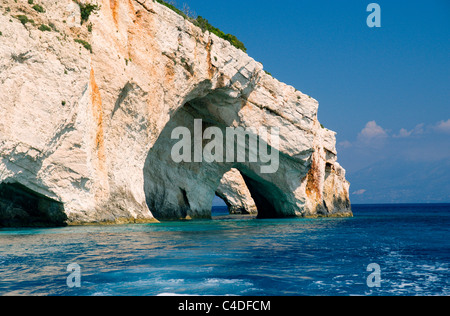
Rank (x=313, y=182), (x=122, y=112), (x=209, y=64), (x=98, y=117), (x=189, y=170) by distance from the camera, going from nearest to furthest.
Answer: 1. (x=98, y=117)
2. (x=122, y=112)
3. (x=209, y=64)
4. (x=189, y=170)
5. (x=313, y=182)

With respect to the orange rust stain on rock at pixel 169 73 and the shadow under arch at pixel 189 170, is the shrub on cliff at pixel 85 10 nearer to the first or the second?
the orange rust stain on rock at pixel 169 73

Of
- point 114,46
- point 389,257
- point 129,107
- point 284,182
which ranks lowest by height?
point 389,257

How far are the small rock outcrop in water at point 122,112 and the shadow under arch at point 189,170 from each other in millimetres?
85

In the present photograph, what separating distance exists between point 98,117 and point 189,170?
1411 centimetres

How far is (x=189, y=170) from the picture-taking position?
3444 cm

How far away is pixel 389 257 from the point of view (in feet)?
38.9

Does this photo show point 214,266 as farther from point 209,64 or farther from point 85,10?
point 209,64

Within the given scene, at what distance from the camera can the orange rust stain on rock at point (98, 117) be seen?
20.8 m

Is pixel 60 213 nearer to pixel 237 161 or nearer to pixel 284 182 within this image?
pixel 237 161

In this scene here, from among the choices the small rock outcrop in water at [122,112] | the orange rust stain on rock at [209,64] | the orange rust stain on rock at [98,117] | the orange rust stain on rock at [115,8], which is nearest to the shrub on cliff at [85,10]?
the small rock outcrop in water at [122,112]

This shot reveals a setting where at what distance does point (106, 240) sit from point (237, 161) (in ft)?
71.1

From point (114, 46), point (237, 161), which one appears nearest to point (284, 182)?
point (237, 161)

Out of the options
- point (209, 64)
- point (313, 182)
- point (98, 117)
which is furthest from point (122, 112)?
point (313, 182)

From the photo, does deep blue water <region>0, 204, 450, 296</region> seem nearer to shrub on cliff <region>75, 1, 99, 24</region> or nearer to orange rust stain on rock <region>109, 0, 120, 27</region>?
shrub on cliff <region>75, 1, 99, 24</region>
